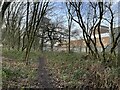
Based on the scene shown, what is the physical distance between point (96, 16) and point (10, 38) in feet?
3.75

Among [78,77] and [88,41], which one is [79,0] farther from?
[78,77]

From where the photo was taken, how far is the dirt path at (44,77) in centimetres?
295

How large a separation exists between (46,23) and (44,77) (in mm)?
695

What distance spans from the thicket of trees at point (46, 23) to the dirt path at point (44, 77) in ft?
0.67

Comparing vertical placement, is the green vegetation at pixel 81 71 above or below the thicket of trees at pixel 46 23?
below

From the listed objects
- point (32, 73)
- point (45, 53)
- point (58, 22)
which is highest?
point (58, 22)

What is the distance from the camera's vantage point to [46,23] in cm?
298

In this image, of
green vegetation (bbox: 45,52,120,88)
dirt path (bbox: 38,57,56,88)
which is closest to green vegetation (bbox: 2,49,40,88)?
dirt path (bbox: 38,57,56,88)

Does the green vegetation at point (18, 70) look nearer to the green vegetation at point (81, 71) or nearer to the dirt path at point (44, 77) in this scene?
the dirt path at point (44, 77)

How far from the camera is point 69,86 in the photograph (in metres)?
3.00

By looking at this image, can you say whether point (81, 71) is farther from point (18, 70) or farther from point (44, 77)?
point (18, 70)

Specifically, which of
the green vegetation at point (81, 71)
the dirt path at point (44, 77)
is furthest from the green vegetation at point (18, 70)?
the green vegetation at point (81, 71)

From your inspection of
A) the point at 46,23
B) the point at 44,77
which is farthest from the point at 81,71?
the point at 46,23

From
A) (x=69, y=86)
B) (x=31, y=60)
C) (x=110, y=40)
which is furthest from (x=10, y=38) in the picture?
(x=110, y=40)
